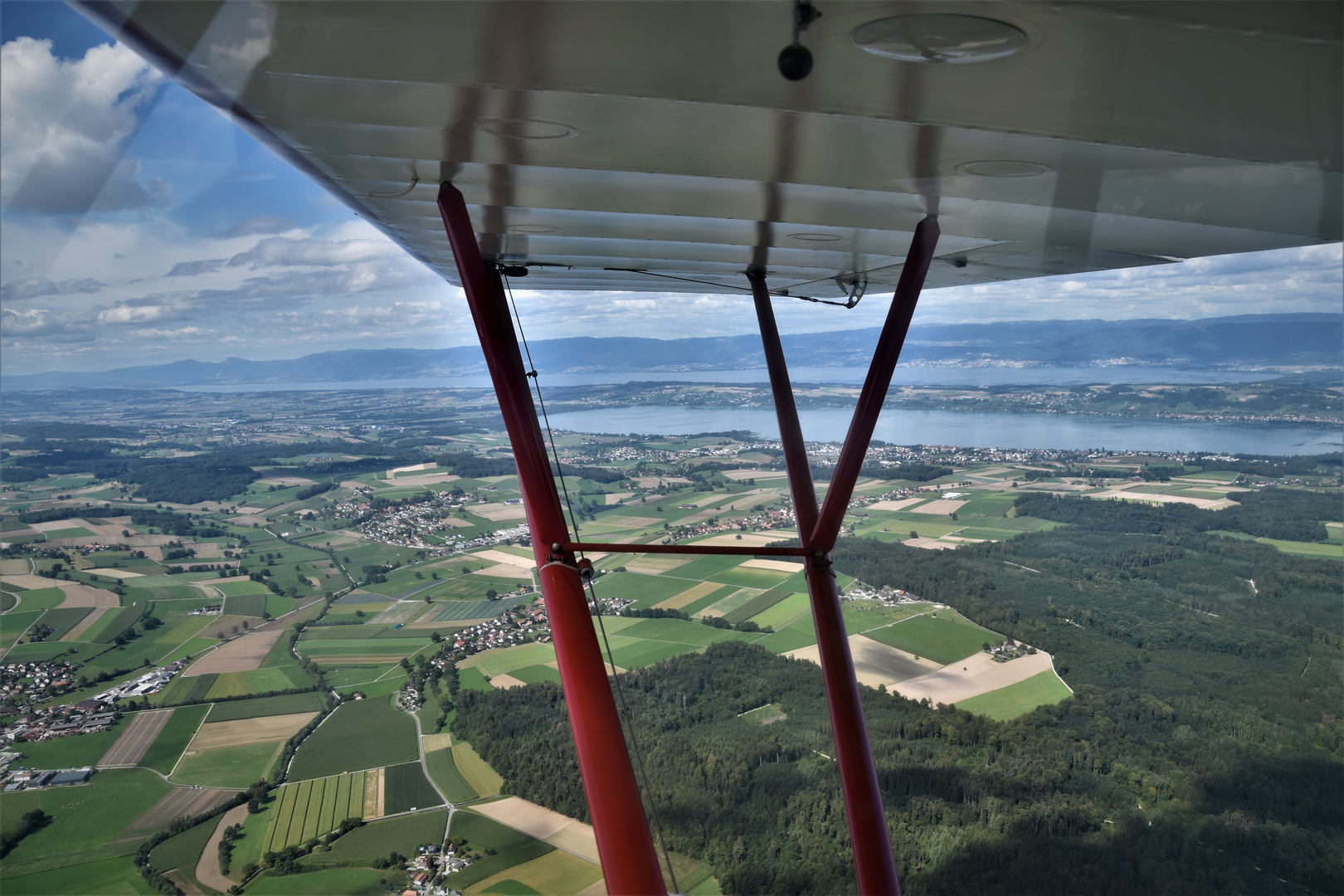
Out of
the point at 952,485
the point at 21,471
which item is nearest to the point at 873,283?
the point at 21,471

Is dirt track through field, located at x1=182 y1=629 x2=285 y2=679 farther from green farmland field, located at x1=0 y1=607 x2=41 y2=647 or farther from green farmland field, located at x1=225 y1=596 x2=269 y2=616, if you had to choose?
green farmland field, located at x1=0 y1=607 x2=41 y2=647

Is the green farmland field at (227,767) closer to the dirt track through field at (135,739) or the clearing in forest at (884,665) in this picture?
the dirt track through field at (135,739)

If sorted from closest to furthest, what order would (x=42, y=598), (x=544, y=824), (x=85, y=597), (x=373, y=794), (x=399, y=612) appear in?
(x=544, y=824) < (x=373, y=794) < (x=42, y=598) < (x=85, y=597) < (x=399, y=612)

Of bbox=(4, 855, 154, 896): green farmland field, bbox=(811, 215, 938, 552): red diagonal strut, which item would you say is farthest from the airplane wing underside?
bbox=(4, 855, 154, 896): green farmland field

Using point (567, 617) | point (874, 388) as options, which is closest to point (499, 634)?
point (874, 388)

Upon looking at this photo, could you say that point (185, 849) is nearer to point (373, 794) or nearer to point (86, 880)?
point (86, 880)
